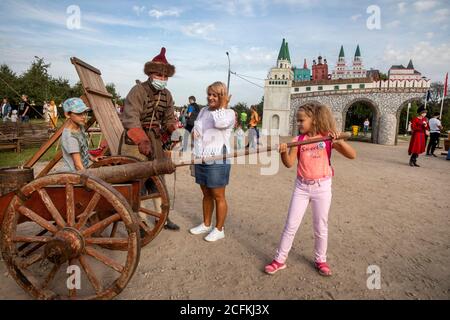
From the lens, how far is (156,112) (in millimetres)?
3482

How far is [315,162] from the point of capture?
8.45 ft

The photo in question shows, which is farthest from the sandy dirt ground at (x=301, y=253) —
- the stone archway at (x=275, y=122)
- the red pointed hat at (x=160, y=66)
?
the stone archway at (x=275, y=122)

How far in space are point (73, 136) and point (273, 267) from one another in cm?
215

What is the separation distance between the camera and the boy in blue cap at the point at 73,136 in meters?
2.67

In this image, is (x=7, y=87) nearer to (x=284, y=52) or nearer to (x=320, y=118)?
(x=284, y=52)

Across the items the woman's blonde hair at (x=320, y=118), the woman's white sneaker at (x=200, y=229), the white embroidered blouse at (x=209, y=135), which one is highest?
the woman's blonde hair at (x=320, y=118)

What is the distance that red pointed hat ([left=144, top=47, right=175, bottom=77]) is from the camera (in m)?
3.30

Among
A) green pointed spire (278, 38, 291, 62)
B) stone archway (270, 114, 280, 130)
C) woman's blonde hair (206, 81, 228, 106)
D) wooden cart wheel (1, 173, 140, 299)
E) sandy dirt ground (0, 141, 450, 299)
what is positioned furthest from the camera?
green pointed spire (278, 38, 291, 62)

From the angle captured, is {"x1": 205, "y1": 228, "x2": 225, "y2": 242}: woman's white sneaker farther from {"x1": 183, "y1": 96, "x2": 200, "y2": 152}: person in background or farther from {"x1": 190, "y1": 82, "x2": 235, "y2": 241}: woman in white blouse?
{"x1": 183, "y1": 96, "x2": 200, "y2": 152}: person in background

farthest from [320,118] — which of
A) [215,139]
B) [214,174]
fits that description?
[214,174]

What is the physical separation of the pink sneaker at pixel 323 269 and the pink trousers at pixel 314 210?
35 millimetres

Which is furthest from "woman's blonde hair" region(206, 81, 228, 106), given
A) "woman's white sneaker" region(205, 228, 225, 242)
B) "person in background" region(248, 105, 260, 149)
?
"person in background" region(248, 105, 260, 149)

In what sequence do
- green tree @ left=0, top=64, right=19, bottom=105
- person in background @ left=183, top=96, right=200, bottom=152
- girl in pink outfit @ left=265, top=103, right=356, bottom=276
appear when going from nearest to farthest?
1. girl in pink outfit @ left=265, top=103, right=356, bottom=276
2. person in background @ left=183, top=96, right=200, bottom=152
3. green tree @ left=0, top=64, right=19, bottom=105

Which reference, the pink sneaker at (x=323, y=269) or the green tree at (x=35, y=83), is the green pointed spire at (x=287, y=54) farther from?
the pink sneaker at (x=323, y=269)
